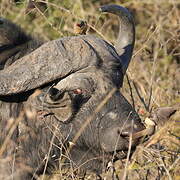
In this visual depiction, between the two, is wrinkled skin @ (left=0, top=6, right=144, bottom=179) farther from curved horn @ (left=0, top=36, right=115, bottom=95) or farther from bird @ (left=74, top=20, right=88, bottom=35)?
bird @ (left=74, top=20, right=88, bottom=35)

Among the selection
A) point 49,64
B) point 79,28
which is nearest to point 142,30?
point 79,28

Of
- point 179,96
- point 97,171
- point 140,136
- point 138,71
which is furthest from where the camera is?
point 138,71

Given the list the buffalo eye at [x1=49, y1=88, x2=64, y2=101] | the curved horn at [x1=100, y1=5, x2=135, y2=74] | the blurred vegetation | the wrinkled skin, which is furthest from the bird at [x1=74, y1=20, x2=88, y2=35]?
the blurred vegetation

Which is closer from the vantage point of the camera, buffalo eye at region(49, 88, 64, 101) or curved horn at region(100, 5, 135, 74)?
buffalo eye at region(49, 88, 64, 101)

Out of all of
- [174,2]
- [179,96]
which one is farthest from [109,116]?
[174,2]

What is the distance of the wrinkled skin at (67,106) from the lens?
15.8 feet

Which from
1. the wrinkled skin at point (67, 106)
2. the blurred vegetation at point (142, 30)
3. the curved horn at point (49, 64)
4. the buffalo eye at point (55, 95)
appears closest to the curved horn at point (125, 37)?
the wrinkled skin at point (67, 106)

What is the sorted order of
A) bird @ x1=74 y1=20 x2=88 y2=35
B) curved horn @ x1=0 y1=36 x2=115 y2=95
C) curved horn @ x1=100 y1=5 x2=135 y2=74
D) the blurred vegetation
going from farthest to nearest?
the blurred vegetation, bird @ x1=74 y1=20 x2=88 y2=35, curved horn @ x1=100 y1=5 x2=135 y2=74, curved horn @ x1=0 y1=36 x2=115 y2=95

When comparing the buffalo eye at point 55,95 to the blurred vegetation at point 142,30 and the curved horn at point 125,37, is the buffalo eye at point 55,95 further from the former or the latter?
the blurred vegetation at point 142,30

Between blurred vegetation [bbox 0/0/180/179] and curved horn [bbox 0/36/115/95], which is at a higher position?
curved horn [bbox 0/36/115/95]

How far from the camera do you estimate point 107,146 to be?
478 centimetres

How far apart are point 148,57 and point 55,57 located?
15.9ft

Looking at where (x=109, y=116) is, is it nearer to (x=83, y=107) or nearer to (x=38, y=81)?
(x=83, y=107)

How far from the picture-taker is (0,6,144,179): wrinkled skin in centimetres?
480
